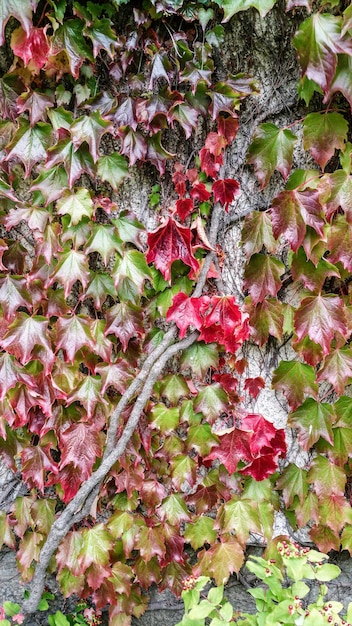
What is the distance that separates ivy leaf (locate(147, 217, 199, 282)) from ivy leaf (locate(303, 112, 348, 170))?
495mm

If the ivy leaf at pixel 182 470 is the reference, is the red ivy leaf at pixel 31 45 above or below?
above

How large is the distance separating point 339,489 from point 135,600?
0.96 m

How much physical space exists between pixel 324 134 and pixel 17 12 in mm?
1016

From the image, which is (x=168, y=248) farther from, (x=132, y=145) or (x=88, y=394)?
(x=88, y=394)

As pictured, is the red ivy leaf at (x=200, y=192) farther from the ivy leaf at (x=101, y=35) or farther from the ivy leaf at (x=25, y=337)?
the ivy leaf at (x=25, y=337)

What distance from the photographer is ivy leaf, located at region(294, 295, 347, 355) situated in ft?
5.38

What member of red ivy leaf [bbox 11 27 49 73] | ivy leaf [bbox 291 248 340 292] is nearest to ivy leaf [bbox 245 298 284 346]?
ivy leaf [bbox 291 248 340 292]

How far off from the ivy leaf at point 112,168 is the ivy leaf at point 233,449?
Result: 993mm

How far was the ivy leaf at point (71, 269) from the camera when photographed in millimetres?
1697

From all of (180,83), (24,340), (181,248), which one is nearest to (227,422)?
(181,248)

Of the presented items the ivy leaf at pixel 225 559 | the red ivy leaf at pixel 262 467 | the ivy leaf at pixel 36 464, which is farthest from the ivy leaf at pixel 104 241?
the ivy leaf at pixel 225 559

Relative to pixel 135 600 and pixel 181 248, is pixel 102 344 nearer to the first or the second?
pixel 181 248

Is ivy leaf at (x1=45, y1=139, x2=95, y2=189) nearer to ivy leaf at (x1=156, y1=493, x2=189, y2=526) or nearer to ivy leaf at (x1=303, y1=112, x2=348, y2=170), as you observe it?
ivy leaf at (x1=303, y1=112, x2=348, y2=170)

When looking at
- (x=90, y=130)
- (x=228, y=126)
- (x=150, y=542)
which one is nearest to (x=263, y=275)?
(x=228, y=126)
